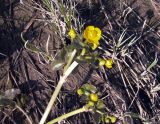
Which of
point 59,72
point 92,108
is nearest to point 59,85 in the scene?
point 92,108

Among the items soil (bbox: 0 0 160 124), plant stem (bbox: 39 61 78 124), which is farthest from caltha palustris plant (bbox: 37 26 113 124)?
soil (bbox: 0 0 160 124)

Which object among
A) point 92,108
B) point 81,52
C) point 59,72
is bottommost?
point 92,108

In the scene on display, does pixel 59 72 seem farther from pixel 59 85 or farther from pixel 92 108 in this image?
pixel 92 108

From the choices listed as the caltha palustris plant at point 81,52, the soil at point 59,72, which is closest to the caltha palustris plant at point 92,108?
the caltha palustris plant at point 81,52

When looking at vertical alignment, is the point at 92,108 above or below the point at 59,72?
below

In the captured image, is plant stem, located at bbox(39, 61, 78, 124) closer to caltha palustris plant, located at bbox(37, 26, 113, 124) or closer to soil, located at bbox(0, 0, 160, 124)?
caltha palustris plant, located at bbox(37, 26, 113, 124)

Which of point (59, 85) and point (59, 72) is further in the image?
point (59, 72)

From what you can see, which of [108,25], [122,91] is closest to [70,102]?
[122,91]

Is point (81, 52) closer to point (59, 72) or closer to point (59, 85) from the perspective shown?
point (59, 85)

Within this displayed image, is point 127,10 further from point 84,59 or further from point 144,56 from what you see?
point 84,59
